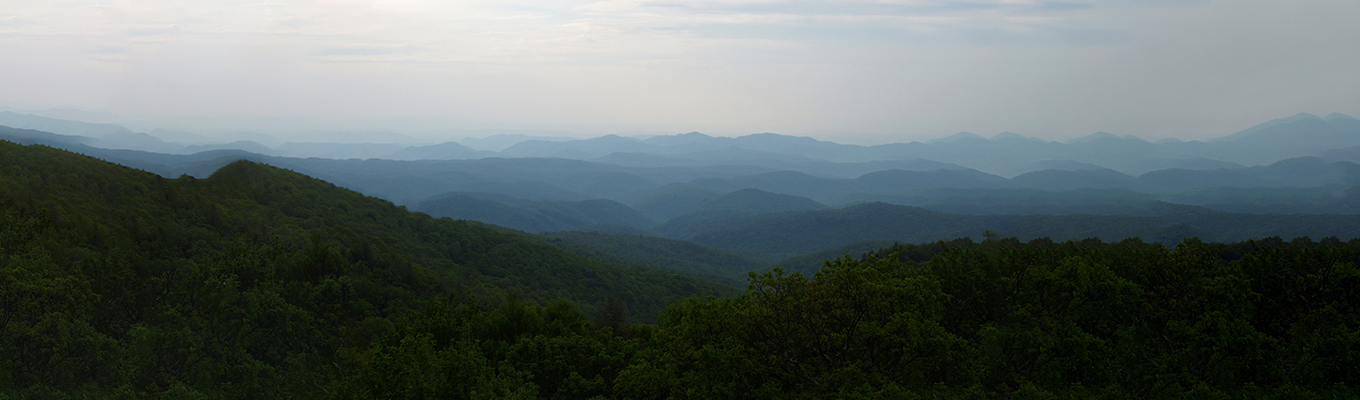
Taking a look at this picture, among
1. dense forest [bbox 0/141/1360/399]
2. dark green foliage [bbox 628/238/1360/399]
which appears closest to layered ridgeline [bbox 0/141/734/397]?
dense forest [bbox 0/141/1360/399]

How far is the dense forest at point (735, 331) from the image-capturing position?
23734 millimetres

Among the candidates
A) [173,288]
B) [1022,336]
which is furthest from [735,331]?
[173,288]

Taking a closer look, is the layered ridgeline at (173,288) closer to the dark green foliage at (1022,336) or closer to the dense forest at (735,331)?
the dense forest at (735,331)

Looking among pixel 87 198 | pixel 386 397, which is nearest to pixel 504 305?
pixel 386 397

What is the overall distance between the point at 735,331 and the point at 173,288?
40341 mm

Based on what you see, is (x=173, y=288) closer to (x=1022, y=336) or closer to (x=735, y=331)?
(x=735, y=331)

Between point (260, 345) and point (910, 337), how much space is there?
40369 mm

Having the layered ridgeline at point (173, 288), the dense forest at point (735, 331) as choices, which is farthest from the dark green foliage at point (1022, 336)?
the layered ridgeline at point (173, 288)

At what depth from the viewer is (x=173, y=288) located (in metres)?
44.7

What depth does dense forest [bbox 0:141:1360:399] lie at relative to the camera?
77.9 feet

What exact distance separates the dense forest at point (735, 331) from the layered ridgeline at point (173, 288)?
16 centimetres

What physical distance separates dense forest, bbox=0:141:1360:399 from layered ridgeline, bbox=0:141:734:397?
0.54 ft

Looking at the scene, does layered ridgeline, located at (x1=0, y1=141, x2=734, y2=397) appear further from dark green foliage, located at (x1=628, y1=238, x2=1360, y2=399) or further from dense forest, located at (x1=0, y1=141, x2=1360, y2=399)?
dark green foliage, located at (x1=628, y1=238, x2=1360, y2=399)

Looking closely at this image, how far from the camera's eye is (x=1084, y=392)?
22.7 metres
